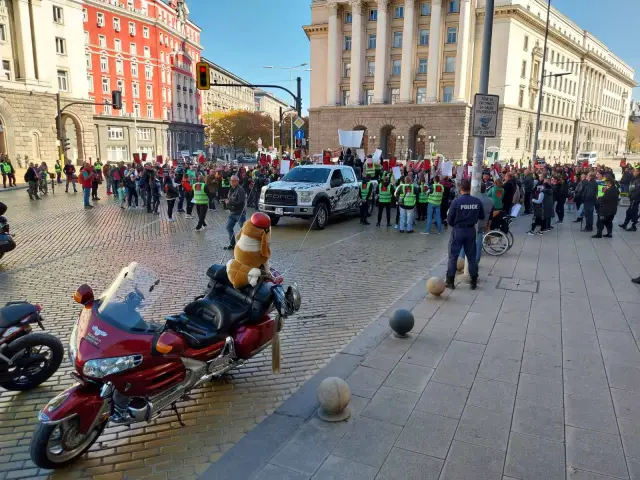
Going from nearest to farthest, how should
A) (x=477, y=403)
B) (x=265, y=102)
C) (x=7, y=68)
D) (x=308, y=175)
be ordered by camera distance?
(x=477, y=403) → (x=308, y=175) → (x=7, y=68) → (x=265, y=102)

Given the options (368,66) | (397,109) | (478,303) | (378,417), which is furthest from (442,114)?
(378,417)

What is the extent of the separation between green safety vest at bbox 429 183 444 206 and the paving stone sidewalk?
6.96 metres

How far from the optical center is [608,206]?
44.4ft

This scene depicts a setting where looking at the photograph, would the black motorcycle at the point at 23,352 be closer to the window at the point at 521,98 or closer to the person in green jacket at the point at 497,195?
the person in green jacket at the point at 497,195

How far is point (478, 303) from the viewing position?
7809 mm

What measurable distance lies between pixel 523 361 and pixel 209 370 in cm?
358

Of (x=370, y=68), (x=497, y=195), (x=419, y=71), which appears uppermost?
(x=370, y=68)

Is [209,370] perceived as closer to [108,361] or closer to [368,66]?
[108,361]

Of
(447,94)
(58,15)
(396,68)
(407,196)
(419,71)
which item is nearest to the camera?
(407,196)

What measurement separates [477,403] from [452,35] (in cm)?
6213

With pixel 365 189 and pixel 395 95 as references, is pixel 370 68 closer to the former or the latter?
pixel 395 95

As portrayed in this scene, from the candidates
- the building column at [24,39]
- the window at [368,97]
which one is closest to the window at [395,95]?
the window at [368,97]

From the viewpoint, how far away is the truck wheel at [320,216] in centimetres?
1549

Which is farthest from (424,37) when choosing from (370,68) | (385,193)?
(385,193)
